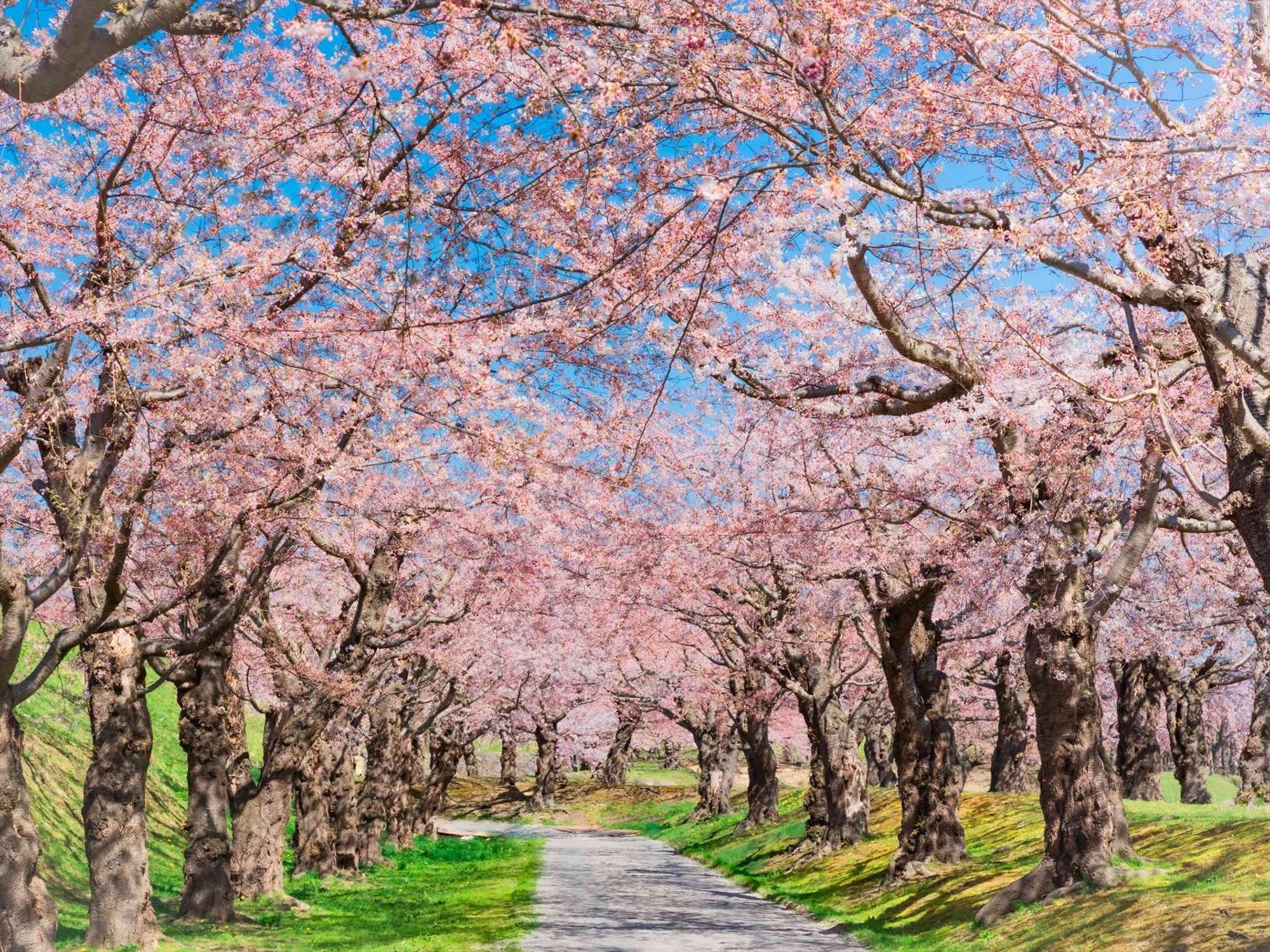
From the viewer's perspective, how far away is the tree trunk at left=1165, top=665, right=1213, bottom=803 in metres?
33.3

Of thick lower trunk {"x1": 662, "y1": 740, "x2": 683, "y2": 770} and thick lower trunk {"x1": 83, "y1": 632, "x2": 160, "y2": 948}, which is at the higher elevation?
thick lower trunk {"x1": 83, "y1": 632, "x2": 160, "y2": 948}

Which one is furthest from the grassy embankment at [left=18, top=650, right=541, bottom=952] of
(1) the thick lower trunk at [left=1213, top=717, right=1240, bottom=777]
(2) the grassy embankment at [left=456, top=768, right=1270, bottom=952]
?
(1) the thick lower trunk at [left=1213, top=717, right=1240, bottom=777]

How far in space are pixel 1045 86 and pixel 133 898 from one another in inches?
529

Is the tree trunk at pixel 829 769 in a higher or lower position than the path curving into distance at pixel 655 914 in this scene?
higher

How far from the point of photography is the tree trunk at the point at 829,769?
2577 centimetres

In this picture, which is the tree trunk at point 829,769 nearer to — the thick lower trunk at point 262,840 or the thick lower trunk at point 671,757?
the thick lower trunk at point 262,840

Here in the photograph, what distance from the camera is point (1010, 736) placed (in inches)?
1405

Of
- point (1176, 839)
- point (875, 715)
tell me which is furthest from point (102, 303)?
point (875, 715)

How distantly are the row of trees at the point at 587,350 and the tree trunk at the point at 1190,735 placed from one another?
29.9 ft

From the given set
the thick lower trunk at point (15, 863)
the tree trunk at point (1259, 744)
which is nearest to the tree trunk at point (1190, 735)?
the tree trunk at point (1259, 744)

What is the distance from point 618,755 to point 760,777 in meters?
33.1

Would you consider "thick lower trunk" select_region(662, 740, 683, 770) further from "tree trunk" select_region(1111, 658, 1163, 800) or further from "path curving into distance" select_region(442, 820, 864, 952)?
"tree trunk" select_region(1111, 658, 1163, 800)

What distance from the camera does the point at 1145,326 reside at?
14516mm

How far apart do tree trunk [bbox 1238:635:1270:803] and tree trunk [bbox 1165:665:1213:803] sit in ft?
11.1
